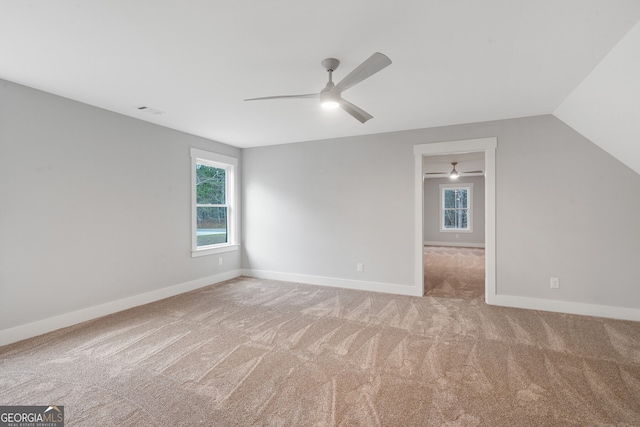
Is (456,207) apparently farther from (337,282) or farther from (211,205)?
(211,205)

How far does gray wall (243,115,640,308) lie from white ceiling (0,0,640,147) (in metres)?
0.73

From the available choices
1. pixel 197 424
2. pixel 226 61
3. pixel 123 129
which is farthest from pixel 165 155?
pixel 197 424

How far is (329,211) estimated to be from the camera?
5.04 meters

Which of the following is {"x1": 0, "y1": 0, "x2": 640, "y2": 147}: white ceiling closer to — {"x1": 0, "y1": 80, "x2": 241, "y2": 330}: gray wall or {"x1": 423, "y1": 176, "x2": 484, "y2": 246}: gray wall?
{"x1": 0, "y1": 80, "x2": 241, "y2": 330}: gray wall

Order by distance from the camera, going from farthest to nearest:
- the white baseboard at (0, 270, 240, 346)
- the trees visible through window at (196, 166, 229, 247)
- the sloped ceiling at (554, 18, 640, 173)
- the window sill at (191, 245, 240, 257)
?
1. the trees visible through window at (196, 166, 229, 247)
2. the window sill at (191, 245, 240, 257)
3. the white baseboard at (0, 270, 240, 346)
4. the sloped ceiling at (554, 18, 640, 173)

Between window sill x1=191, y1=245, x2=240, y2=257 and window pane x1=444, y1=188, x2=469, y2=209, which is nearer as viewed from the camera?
window sill x1=191, y1=245, x2=240, y2=257

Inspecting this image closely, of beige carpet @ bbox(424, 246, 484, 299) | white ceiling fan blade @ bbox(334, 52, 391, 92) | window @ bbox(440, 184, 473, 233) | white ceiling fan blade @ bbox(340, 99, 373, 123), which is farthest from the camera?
window @ bbox(440, 184, 473, 233)

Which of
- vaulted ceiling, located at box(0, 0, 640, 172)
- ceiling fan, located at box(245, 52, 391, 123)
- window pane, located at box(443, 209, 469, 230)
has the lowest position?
window pane, located at box(443, 209, 469, 230)

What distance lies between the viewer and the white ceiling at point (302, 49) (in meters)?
1.82

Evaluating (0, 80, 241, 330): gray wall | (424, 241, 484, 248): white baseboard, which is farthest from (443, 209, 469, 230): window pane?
(0, 80, 241, 330): gray wall

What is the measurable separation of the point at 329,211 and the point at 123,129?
3179mm

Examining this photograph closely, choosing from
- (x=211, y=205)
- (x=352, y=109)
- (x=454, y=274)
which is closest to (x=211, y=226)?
(x=211, y=205)

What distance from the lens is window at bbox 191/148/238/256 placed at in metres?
4.83

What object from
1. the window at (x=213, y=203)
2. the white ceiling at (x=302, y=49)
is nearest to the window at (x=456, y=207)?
the white ceiling at (x=302, y=49)
